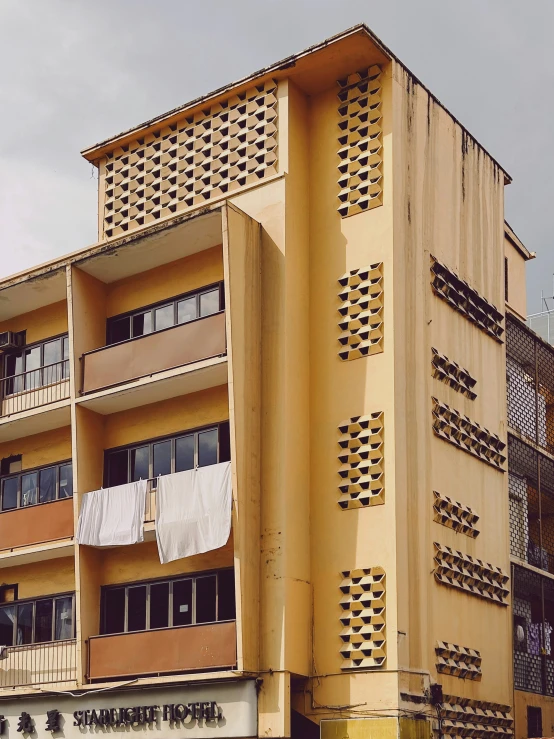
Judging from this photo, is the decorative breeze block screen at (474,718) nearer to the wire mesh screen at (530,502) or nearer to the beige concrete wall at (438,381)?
the beige concrete wall at (438,381)

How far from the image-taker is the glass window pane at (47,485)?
30.7 meters

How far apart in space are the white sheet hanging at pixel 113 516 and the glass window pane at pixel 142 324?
416 cm

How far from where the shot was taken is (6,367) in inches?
1296

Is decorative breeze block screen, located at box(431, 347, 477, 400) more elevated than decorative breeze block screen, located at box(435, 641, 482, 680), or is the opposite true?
decorative breeze block screen, located at box(431, 347, 477, 400)

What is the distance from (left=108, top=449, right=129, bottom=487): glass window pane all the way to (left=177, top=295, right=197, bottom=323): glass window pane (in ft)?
11.4

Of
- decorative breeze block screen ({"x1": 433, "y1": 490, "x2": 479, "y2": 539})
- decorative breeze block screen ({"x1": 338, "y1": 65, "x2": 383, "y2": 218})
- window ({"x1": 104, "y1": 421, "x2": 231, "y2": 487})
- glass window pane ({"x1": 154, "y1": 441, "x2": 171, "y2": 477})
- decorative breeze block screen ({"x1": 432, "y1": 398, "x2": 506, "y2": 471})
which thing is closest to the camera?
decorative breeze block screen ({"x1": 433, "y1": 490, "x2": 479, "y2": 539})

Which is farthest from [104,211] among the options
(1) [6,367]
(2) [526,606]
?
(2) [526,606]

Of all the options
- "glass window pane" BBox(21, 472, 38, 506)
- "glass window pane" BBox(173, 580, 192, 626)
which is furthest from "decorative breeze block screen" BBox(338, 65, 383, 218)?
"glass window pane" BBox(21, 472, 38, 506)

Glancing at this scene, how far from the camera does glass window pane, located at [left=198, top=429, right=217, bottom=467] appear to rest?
2752 cm

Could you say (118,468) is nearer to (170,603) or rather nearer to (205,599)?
(170,603)

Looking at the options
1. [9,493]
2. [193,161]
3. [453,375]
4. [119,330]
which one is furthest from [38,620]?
[193,161]

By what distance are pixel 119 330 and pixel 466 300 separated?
854 cm

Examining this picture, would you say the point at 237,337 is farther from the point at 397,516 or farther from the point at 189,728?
the point at 189,728

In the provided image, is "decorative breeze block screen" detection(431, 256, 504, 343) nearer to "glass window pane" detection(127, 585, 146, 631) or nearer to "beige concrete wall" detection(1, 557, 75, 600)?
"glass window pane" detection(127, 585, 146, 631)
